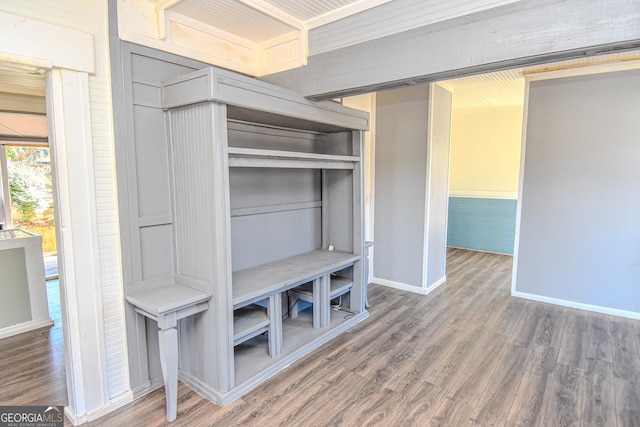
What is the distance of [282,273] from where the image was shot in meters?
2.84

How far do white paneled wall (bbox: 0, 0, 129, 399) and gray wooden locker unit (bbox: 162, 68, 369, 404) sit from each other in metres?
0.35

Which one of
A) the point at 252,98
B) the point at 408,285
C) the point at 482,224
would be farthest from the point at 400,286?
the point at 252,98

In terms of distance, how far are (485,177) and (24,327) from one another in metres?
7.09

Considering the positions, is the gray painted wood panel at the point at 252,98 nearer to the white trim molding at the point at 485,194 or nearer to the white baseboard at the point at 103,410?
the white baseboard at the point at 103,410

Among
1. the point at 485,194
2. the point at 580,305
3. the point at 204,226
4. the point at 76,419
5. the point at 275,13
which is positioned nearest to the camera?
the point at 76,419

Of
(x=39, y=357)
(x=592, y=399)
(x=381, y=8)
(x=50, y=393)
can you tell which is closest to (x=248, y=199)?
(x=381, y=8)

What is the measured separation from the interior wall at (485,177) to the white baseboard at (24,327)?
21.0ft

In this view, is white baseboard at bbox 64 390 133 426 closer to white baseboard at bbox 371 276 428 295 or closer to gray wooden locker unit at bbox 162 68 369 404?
gray wooden locker unit at bbox 162 68 369 404

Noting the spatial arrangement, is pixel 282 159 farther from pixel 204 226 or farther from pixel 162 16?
pixel 162 16

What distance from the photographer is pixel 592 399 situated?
2.31 meters

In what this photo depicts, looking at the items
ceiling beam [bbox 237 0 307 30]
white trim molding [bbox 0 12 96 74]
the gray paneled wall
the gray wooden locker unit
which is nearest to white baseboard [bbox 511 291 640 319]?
the gray wooden locker unit

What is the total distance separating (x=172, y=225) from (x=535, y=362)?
2.98 m

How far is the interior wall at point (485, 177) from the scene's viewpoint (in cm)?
636

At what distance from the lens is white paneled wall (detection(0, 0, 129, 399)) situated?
1.90 metres
